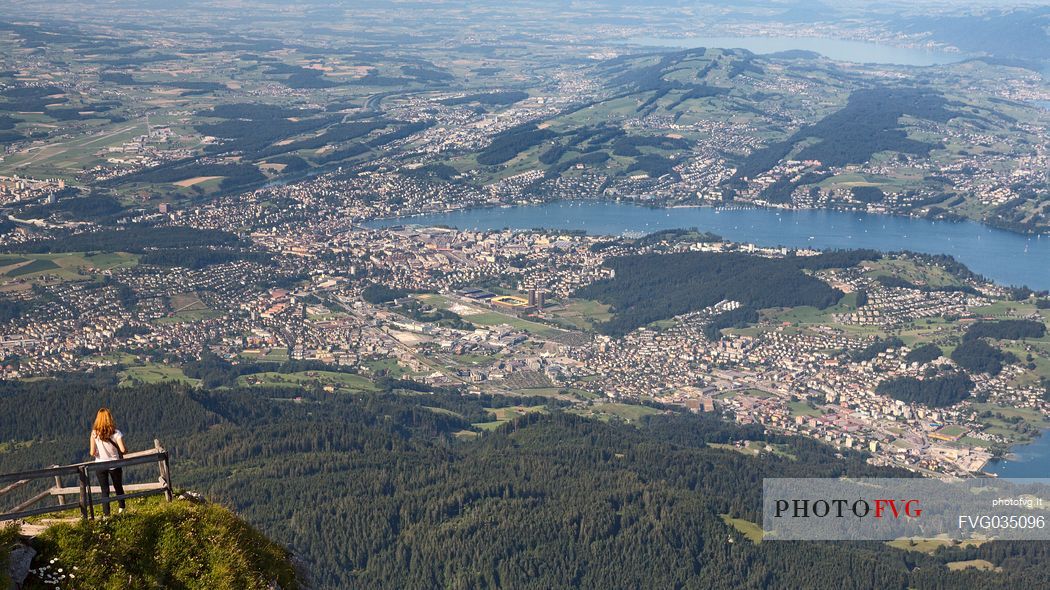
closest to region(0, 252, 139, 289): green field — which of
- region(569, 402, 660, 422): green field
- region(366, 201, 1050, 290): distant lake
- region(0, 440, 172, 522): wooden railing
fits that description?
region(366, 201, 1050, 290): distant lake

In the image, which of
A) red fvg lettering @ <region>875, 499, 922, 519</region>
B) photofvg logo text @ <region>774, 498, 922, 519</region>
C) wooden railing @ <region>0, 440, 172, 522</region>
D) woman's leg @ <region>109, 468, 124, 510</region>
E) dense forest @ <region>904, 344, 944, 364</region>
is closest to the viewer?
wooden railing @ <region>0, 440, 172, 522</region>

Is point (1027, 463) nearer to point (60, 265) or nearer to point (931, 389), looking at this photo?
point (931, 389)

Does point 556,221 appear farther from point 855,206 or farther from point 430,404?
point 430,404

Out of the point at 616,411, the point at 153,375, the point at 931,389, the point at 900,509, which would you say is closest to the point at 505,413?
the point at 616,411

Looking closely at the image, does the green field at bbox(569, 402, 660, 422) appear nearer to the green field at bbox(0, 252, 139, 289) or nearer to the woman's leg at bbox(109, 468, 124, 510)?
the green field at bbox(0, 252, 139, 289)

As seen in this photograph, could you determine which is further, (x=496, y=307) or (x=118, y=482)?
(x=496, y=307)

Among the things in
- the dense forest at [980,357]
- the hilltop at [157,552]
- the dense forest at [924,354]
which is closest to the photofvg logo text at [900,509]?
the dense forest at [980,357]
